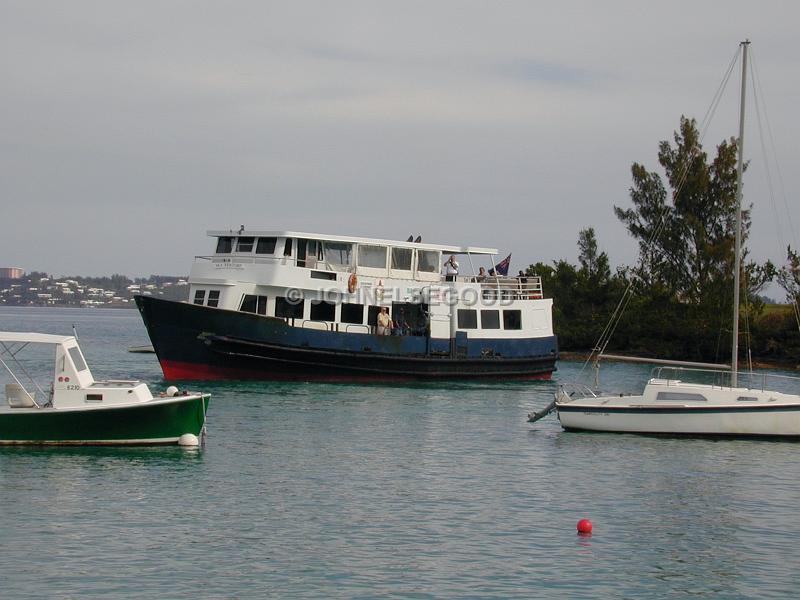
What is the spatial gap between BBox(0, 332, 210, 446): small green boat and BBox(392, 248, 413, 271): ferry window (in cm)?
2173

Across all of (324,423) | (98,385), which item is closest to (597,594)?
(98,385)

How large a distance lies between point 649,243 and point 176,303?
41.4 meters

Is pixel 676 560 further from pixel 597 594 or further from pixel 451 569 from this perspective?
pixel 451 569

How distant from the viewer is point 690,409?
31.4 meters

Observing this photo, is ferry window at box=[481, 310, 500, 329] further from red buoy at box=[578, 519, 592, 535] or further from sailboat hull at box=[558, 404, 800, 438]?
red buoy at box=[578, 519, 592, 535]

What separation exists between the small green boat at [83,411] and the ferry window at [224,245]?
1889 cm

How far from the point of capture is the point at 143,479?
24406mm

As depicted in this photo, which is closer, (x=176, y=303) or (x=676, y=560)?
(x=676, y=560)

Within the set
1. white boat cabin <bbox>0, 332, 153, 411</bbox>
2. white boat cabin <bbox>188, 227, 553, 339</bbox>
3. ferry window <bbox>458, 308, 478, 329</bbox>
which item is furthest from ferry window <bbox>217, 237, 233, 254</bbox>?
white boat cabin <bbox>0, 332, 153, 411</bbox>

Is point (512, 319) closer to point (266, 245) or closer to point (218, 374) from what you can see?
point (266, 245)

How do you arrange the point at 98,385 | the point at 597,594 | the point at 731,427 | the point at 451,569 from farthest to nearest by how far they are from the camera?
the point at 731,427 → the point at 98,385 → the point at 451,569 → the point at 597,594

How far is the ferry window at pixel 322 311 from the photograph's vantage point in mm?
45906

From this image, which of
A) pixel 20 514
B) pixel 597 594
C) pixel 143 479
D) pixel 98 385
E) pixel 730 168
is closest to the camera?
pixel 597 594

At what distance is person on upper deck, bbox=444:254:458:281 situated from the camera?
49.7 metres
